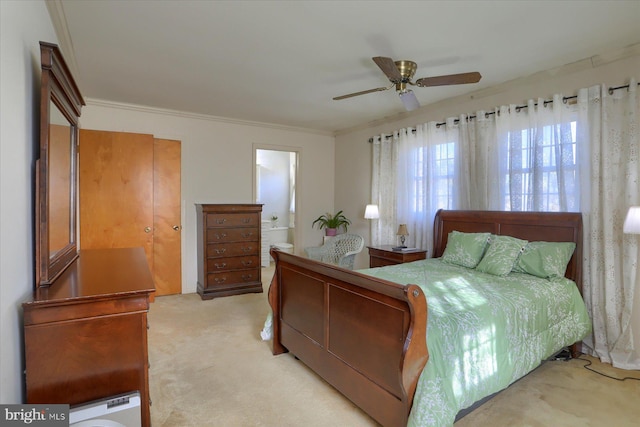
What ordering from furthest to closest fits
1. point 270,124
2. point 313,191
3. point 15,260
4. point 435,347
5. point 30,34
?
point 313,191 → point 270,124 → point 435,347 → point 30,34 → point 15,260

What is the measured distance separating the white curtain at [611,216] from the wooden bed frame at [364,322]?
0.15m

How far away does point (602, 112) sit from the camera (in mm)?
2861

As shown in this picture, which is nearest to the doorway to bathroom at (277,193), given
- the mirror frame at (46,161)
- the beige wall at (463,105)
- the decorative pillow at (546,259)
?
the beige wall at (463,105)

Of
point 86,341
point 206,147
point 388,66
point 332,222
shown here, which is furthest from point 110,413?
point 332,222

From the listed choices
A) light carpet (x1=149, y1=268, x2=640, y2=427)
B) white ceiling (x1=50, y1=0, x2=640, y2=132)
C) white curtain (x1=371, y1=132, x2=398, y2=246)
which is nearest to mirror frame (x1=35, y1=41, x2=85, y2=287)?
white ceiling (x1=50, y1=0, x2=640, y2=132)

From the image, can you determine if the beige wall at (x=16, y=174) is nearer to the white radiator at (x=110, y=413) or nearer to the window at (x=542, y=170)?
the white radiator at (x=110, y=413)

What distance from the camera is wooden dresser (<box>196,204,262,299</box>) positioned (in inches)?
184

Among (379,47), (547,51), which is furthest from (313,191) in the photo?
(547,51)

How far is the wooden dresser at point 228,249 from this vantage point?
467 centimetres

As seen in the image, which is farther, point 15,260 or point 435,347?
point 435,347

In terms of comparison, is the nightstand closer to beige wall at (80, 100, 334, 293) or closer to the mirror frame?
beige wall at (80, 100, 334, 293)

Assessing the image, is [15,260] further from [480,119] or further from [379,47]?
[480,119]

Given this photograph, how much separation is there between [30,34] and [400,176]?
4.05 m

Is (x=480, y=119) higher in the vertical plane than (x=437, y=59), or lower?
lower
